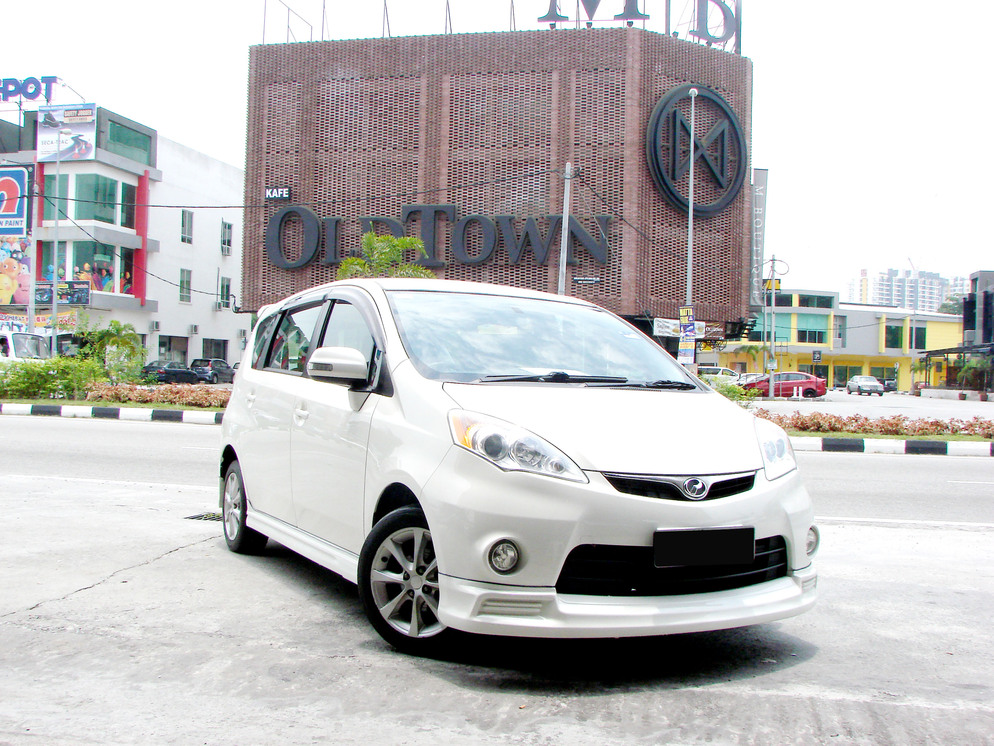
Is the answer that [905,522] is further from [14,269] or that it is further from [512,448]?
[14,269]

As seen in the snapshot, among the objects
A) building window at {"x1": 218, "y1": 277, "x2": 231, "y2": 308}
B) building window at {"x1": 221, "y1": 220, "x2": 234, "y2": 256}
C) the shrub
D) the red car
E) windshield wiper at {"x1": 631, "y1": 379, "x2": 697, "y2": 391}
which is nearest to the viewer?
windshield wiper at {"x1": 631, "y1": 379, "x2": 697, "y2": 391}

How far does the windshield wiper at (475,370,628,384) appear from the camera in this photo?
382 centimetres

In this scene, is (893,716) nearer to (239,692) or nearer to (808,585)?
(808,585)

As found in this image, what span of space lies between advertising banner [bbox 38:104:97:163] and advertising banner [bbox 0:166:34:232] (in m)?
3.11

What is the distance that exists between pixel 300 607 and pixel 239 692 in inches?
45.0

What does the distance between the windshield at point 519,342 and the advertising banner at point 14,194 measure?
39.6 metres

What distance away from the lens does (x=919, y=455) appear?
1409 centimetres

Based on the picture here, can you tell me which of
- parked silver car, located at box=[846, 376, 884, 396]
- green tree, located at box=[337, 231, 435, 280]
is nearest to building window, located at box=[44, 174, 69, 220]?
green tree, located at box=[337, 231, 435, 280]

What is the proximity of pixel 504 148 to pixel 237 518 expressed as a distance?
2899 centimetres

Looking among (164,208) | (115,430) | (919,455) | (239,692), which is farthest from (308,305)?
(164,208)

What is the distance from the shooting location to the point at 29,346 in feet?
78.2

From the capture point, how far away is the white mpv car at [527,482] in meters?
3.16

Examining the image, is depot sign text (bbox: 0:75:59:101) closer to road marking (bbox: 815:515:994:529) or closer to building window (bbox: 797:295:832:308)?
road marking (bbox: 815:515:994:529)

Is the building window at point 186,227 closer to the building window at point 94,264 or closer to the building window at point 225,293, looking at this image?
the building window at point 225,293
